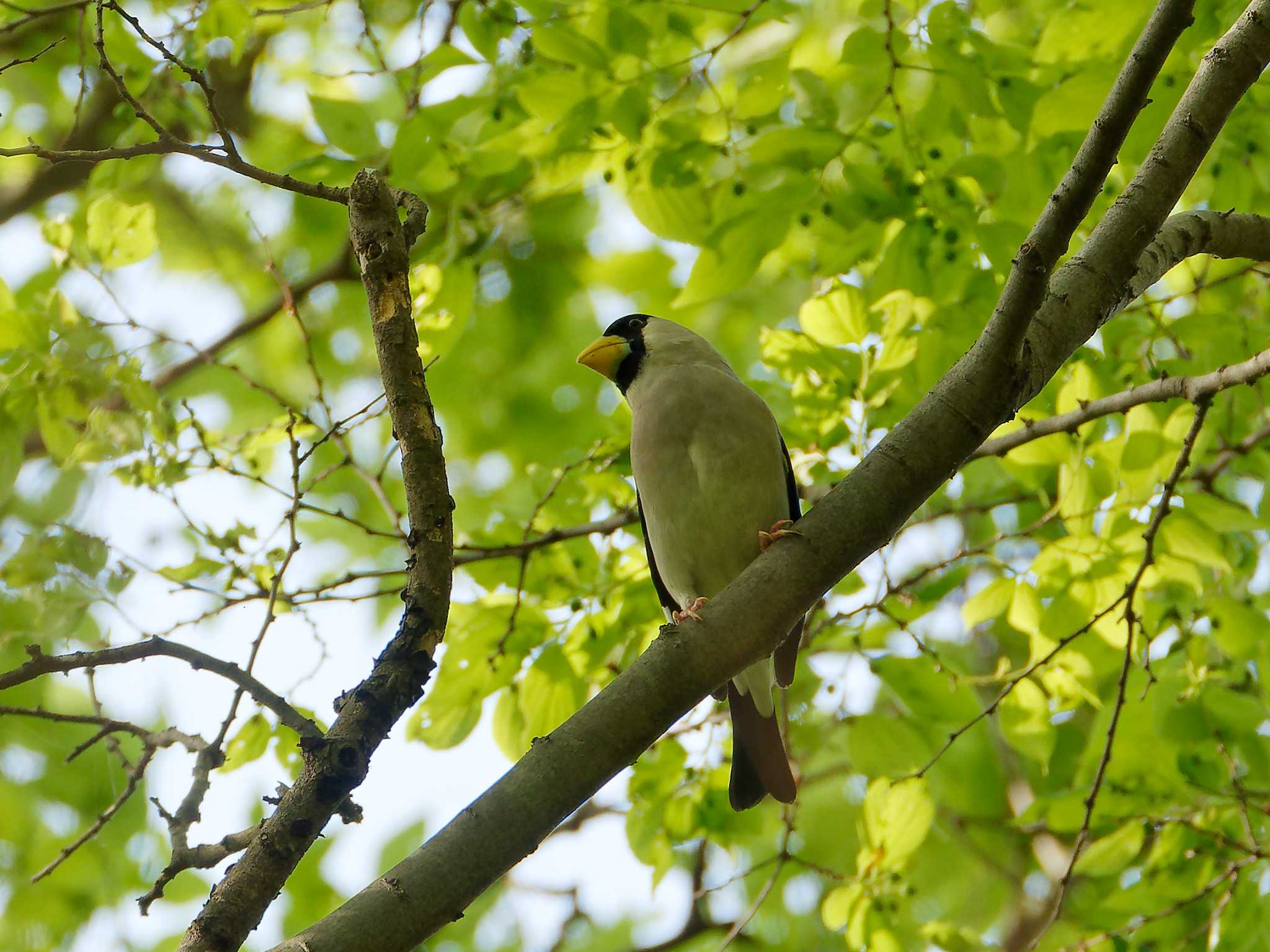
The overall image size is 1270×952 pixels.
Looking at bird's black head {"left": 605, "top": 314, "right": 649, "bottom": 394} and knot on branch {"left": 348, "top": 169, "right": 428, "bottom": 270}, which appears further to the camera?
bird's black head {"left": 605, "top": 314, "right": 649, "bottom": 394}

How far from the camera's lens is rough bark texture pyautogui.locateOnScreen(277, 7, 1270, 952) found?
1.95 m

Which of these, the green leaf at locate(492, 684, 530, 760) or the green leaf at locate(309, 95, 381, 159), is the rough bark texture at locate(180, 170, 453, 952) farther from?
the green leaf at locate(492, 684, 530, 760)

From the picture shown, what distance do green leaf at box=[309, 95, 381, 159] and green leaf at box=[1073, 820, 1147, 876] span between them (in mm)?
3726

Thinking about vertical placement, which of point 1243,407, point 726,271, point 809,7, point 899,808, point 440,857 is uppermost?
point 809,7

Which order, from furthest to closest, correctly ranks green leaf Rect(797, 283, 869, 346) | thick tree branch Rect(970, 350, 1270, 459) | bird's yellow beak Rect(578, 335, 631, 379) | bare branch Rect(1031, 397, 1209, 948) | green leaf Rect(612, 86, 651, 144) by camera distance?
bird's yellow beak Rect(578, 335, 631, 379), green leaf Rect(797, 283, 869, 346), green leaf Rect(612, 86, 651, 144), bare branch Rect(1031, 397, 1209, 948), thick tree branch Rect(970, 350, 1270, 459)

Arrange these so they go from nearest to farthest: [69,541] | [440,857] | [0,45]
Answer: [440,857], [69,541], [0,45]

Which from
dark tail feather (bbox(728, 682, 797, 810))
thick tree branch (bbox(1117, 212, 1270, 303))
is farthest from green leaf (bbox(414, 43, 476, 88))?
dark tail feather (bbox(728, 682, 797, 810))

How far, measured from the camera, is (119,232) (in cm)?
404

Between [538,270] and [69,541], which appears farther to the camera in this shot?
[538,270]

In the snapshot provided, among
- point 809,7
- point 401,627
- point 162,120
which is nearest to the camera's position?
point 401,627

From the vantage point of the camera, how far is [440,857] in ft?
6.45

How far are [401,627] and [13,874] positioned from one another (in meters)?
4.96

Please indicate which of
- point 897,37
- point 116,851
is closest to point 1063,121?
point 897,37

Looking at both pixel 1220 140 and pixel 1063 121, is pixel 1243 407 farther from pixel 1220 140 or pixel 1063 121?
pixel 1063 121
